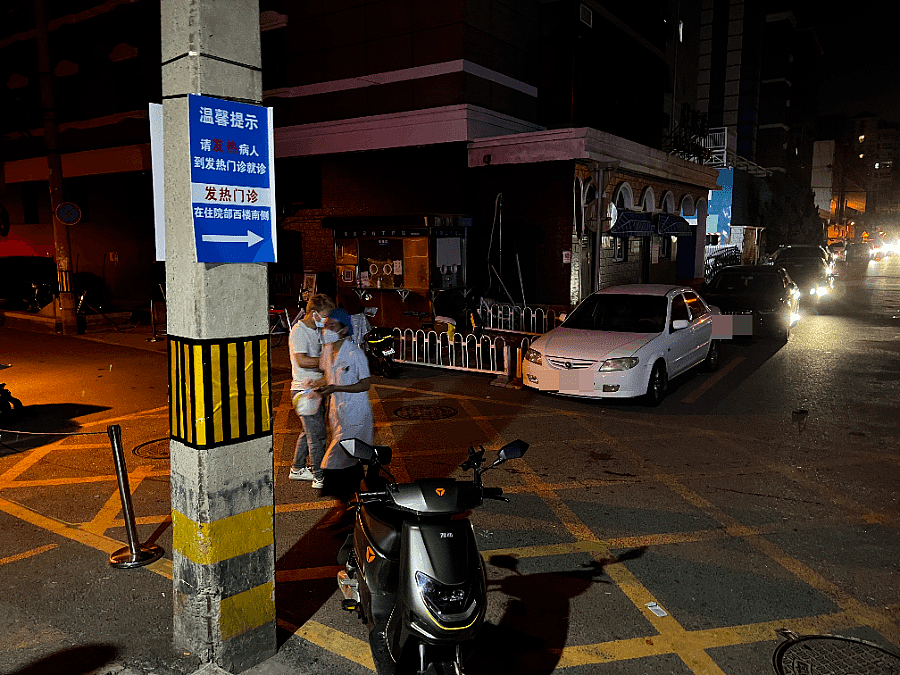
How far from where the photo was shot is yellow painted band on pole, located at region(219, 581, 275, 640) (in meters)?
3.88

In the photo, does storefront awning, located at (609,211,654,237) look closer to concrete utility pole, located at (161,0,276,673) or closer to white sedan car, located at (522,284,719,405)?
white sedan car, located at (522,284,719,405)

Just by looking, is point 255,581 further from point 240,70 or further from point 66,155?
point 66,155

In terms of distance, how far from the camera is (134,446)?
8328mm

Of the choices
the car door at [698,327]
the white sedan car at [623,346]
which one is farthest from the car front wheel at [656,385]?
the car door at [698,327]

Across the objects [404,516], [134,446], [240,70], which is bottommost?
[134,446]

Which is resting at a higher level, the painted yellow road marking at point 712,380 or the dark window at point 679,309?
the dark window at point 679,309

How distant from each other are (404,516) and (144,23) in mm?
23672

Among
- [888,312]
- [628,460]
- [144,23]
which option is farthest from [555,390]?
[144,23]

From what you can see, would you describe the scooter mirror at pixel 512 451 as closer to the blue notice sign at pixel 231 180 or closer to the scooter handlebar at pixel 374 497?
the scooter handlebar at pixel 374 497

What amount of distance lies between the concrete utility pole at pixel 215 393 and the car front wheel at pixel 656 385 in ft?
23.3

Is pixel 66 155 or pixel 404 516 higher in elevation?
pixel 66 155

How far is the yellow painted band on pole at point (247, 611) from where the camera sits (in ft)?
12.7

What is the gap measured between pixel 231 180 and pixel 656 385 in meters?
7.83

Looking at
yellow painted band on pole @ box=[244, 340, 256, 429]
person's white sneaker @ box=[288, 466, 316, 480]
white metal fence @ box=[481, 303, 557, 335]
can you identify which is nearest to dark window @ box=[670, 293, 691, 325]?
→ white metal fence @ box=[481, 303, 557, 335]
